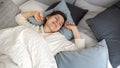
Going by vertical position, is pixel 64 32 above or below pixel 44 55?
below

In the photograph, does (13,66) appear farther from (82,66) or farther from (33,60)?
(82,66)

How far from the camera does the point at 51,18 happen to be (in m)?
1.79

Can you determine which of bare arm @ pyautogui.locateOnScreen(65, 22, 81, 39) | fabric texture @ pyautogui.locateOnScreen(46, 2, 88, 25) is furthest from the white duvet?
fabric texture @ pyautogui.locateOnScreen(46, 2, 88, 25)

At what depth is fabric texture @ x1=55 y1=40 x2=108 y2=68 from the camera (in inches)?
53.5

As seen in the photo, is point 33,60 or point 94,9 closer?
point 33,60

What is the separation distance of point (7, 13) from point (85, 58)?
894 mm

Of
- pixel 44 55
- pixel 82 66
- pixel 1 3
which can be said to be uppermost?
pixel 1 3

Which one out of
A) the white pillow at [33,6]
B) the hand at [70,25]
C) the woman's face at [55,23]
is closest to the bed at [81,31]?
the white pillow at [33,6]

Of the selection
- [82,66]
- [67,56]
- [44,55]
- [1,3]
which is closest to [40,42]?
[44,55]

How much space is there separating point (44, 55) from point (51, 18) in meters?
0.49

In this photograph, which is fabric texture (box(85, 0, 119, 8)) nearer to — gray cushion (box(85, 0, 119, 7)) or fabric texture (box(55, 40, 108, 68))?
gray cushion (box(85, 0, 119, 7))

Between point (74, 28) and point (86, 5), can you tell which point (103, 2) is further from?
point (74, 28)

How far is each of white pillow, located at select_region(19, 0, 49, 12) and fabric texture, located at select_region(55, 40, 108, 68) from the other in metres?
0.84

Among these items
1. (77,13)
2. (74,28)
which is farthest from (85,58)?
(77,13)
